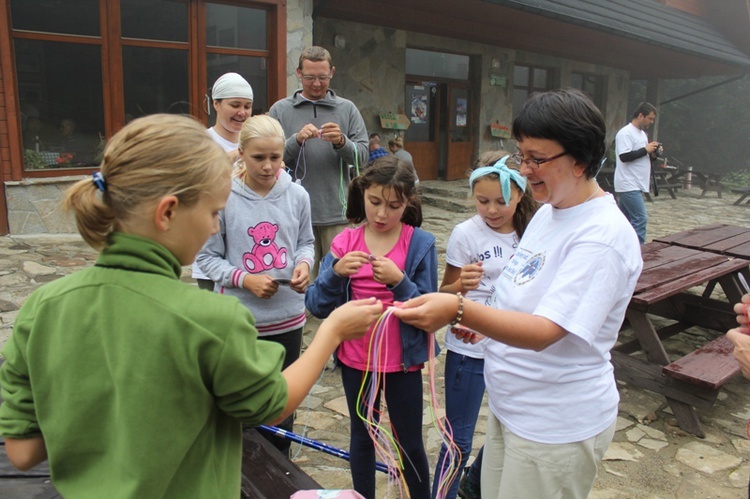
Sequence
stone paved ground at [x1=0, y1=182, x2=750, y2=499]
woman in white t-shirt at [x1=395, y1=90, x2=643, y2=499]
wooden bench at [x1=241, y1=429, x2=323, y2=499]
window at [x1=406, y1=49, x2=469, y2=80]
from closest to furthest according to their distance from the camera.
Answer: woman in white t-shirt at [x1=395, y1=90, x2=643, y2=499]
wooden bench at [x1=241, y1=429, x2=323, y2=499]
stone paved ground at [x1=0, y1=182, x2=750, y2=499]
window at [x1=406, y1=49, x2=469, y2=80]

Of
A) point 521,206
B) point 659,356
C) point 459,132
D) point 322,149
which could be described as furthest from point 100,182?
point 459,132

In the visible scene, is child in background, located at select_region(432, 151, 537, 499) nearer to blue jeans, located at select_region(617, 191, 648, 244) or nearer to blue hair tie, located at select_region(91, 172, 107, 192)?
blue hair tie, located at select_region(91, 172, 107, 192)

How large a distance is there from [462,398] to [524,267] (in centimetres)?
97

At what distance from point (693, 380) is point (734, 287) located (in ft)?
8.04

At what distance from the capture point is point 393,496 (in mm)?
2707

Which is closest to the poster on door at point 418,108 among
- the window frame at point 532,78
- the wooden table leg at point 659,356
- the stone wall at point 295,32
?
the window frame at point 532,78

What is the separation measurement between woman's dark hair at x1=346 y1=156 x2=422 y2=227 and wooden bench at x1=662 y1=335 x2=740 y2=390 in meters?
2.13

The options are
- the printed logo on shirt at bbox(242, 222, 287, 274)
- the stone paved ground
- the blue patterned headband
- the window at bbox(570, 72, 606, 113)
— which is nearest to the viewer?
the blue patterned headband

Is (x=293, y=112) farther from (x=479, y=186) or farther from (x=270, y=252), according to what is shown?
(x=479, y=186)

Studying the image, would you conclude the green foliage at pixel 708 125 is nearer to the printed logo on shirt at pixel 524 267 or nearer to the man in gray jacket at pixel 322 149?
the man in gray jacket at pixel 322 149

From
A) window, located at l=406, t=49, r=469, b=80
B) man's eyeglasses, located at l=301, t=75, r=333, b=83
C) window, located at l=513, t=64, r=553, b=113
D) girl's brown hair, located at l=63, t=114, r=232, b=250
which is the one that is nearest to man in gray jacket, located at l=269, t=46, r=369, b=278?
man's eyeglasses, located at l=301, t=75, r=333, b=83

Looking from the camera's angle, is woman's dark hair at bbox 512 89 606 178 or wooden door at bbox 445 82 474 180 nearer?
woman's dark hair at bbox 512 89 606 178

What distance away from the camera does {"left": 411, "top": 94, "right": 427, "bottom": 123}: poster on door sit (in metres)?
13.2

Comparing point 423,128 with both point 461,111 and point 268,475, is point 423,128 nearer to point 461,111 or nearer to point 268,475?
point 461,111
